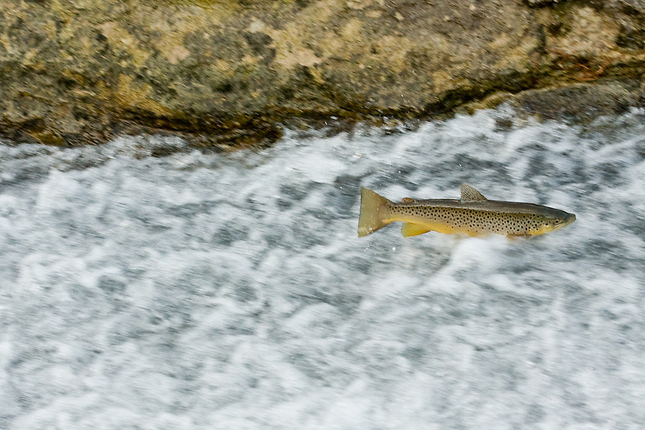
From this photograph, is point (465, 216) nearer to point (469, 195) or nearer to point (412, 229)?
point (469, 195)

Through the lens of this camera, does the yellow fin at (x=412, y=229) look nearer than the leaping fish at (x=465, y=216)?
No

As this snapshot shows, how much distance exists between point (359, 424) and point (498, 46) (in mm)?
2336

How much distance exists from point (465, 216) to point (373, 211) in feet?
1.34

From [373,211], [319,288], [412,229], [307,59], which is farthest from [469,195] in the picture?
[307,59]

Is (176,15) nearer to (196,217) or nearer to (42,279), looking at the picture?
(196,217)

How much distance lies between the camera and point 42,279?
3299 millimetres

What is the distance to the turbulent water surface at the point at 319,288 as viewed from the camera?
105 inches

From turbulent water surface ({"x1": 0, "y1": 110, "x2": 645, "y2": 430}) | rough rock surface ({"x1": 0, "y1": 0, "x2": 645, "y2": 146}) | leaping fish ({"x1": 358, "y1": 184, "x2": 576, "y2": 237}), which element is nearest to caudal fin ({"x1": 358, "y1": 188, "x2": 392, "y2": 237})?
leaping fish ({"x1": 358, "y1": 184, "x2": 576, "y2": 237})

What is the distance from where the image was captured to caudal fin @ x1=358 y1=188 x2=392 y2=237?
3029 mm

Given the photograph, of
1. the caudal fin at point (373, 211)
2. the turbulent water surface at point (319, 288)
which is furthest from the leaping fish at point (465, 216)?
the turbulent water surface at point (319, 288)

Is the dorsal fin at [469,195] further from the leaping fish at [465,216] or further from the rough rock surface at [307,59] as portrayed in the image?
the rough rock surface at [307,59]

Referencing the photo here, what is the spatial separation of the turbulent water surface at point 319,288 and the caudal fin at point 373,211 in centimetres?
30

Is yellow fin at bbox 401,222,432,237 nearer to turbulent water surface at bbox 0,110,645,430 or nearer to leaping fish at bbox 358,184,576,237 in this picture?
leaping fish at bbox 358,184,576,237

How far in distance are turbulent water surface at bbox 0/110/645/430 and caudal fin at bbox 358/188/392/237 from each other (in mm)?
302
